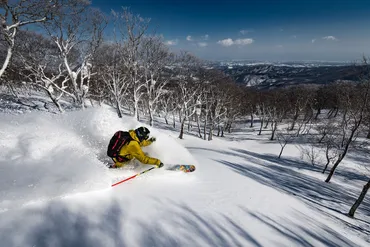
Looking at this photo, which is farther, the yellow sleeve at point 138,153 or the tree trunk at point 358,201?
the tree trunk at point 358,201

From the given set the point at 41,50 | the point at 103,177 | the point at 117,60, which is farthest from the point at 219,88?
the point at 103,177

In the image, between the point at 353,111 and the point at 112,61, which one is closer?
the point at 112,61

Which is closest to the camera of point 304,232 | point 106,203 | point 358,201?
point 106,203

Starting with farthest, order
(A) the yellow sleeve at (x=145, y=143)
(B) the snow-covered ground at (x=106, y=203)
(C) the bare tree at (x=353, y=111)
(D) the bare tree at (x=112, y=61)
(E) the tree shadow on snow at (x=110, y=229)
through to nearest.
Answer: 1. (D) the bare tree at (x=112, y=61)
2. (C) the bare tree at (x=353, y=111)
3. (A) the yellow sleeve at (x=145, y=143)
4. (B) the snow-covered ground at (x=106, y=203)
5. (E) the tree shadow on snow at (x=110, y=229)

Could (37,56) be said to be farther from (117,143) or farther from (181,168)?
(181,168)

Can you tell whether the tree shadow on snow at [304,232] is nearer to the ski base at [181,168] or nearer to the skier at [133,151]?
the ski base at [181,168]

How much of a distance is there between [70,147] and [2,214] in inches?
87.7

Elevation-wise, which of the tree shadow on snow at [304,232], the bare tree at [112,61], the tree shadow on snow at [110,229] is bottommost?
the tree shadow on snow at [304,232]

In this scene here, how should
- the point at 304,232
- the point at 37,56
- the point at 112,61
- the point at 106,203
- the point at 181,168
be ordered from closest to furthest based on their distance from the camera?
the point at 106,203 < the point at 304,232 < the point at 181,168 < the point at 37,56 < the point at 112,61

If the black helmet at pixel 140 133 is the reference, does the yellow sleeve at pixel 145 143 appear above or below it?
below

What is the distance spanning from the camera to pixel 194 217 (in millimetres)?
4227

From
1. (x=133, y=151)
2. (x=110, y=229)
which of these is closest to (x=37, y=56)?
(x=133, y=151)

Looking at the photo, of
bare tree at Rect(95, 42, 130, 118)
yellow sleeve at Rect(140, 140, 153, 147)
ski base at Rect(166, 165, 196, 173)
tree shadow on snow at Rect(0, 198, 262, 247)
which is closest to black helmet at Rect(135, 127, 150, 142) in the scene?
yellow sleeve at Rect(140, 140, 153, 147)

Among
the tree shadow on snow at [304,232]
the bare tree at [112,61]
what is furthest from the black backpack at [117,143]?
the bare tree at [112,61]
